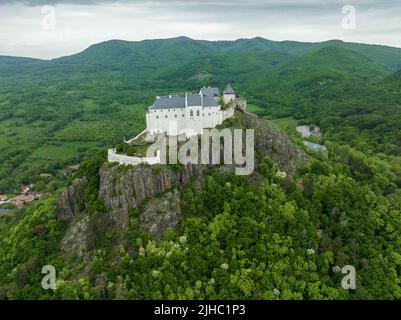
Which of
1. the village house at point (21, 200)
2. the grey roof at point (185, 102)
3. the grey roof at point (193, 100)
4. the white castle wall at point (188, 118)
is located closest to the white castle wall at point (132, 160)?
the white castle wall at point (188, 118)

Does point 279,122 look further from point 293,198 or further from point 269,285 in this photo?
point 269,285

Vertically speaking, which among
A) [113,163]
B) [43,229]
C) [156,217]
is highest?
[113,163]

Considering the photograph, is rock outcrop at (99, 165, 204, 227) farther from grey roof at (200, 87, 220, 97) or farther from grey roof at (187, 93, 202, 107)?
grey roof at (200, 87, 220, 97)

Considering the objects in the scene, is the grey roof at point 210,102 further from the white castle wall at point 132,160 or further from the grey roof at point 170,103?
the white castle wall at point 132,160

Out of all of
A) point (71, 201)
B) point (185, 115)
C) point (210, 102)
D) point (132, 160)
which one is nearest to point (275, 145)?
point (210, 102)

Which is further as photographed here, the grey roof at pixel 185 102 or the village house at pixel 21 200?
the village house at pixel 21 200

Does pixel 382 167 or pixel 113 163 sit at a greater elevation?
pixel 113 163

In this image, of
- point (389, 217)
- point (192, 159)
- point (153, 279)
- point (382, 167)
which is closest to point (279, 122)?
point (382, 167)
